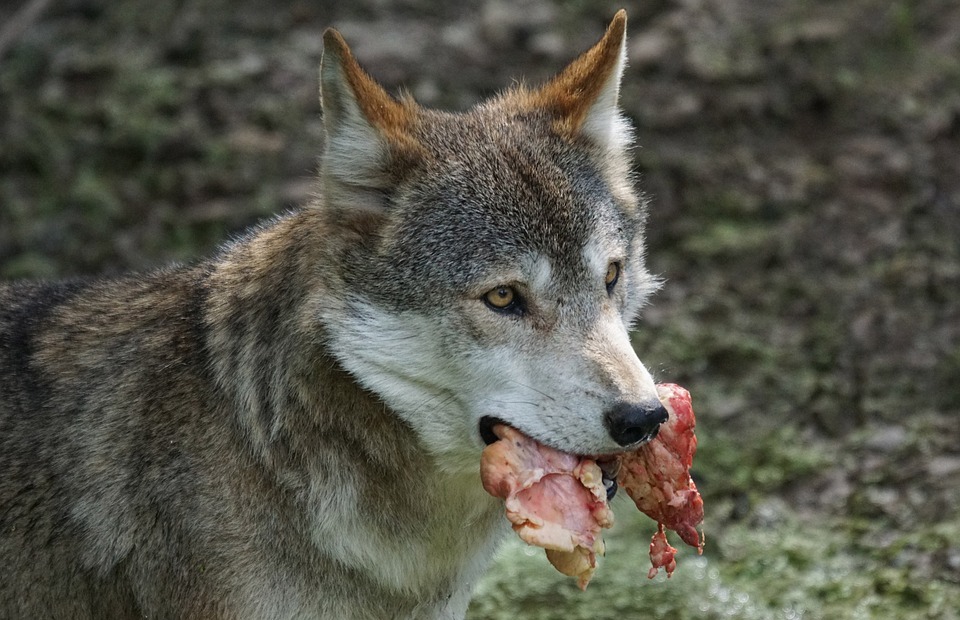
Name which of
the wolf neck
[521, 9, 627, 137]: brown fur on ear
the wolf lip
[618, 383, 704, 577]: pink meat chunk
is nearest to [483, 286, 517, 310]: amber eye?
the wolf lip

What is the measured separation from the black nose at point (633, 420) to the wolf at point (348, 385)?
1cm

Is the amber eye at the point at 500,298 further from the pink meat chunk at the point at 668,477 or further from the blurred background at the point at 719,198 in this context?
the blurred background at the point at 719,198

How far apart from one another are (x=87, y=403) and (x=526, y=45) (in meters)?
6.40

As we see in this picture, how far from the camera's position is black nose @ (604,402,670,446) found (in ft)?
13.3

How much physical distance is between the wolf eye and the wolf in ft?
0.04

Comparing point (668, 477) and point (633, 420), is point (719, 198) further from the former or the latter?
point (633, 420)

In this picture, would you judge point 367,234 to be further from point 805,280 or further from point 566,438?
point 805,280

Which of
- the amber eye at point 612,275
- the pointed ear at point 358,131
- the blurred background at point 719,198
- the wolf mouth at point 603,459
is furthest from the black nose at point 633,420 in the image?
the blurred background at point 719,198

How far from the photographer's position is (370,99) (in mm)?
4457

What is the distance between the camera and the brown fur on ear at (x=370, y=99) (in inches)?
167

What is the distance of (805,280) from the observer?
841 centimetres

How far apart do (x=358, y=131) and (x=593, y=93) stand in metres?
1.05

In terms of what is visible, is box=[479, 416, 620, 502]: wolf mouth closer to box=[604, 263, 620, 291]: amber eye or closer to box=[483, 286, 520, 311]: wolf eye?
box=[483, 286, 520, 311]: wolf eye

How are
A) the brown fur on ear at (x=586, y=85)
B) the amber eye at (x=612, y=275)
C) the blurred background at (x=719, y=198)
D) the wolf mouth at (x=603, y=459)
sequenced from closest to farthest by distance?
the wolf mouth at (x=603, y=459) → the amber eye at (x=612, y=275) → the brown fur on ear at (x=586, y=85) → the blurred background at (x=719, y=198)
